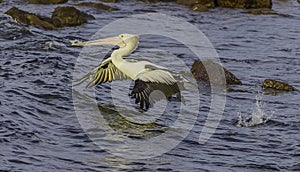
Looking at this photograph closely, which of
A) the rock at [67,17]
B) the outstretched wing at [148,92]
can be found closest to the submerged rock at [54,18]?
the rock at [67,17]

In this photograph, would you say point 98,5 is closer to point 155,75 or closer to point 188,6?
point 188,6

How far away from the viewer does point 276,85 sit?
30.6ft

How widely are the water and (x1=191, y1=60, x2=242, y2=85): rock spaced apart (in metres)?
0.18

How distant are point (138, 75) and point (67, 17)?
651 cm

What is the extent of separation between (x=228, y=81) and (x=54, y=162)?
411 cm

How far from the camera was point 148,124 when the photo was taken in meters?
7.50

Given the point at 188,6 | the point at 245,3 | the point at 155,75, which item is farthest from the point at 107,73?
the point at 245,3

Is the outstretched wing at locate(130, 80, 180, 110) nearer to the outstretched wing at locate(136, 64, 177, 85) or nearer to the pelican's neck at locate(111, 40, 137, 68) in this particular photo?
the outstretched wing at locate(136, 64, 177, 85)

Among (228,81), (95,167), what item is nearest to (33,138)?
(95,167)

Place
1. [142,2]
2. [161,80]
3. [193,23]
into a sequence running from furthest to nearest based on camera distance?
1. [142,2]
2. [193,23]
3. [161,80]

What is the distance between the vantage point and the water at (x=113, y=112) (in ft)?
20.2

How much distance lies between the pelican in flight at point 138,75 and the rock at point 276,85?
4.91ft

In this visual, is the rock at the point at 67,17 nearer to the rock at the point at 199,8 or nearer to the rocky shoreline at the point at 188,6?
the rocky shoreline at the point at 188,6

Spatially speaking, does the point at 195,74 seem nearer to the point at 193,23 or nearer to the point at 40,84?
the point at 40,84
